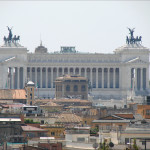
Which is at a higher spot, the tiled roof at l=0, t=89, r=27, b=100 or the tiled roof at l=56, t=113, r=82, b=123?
the tiled roof at l=0, t=89, r=27, b=100

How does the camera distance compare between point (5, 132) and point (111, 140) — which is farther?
point (5, 132)

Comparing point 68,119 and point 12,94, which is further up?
point 12,94

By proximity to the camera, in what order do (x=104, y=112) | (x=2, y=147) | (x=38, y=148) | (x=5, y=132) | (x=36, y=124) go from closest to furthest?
(x=38, y=148), (x=2, y=147), (x=5, y=132), (x=36, y=124), (x=104, y=112)

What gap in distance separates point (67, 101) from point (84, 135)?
→ 105 metres

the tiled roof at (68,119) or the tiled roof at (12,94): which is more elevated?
the tiled roof at (12,94)

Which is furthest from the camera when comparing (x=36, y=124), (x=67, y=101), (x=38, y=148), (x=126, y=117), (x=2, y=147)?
(x=67, y=101)

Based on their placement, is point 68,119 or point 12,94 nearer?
point 68,119

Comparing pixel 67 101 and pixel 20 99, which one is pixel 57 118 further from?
pixel 67 101

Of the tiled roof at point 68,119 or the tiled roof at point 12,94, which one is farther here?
the tiled roof at point 12,94

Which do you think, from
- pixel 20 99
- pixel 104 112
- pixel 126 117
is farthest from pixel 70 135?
pixel 20 99

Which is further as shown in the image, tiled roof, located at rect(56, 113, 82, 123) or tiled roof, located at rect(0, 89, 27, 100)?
tiled roof, located at rect(0, 89, 27, 100)

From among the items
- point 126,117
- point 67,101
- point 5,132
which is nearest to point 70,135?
point 5,132

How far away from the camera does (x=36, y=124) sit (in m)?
93.4

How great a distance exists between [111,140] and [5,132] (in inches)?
467
